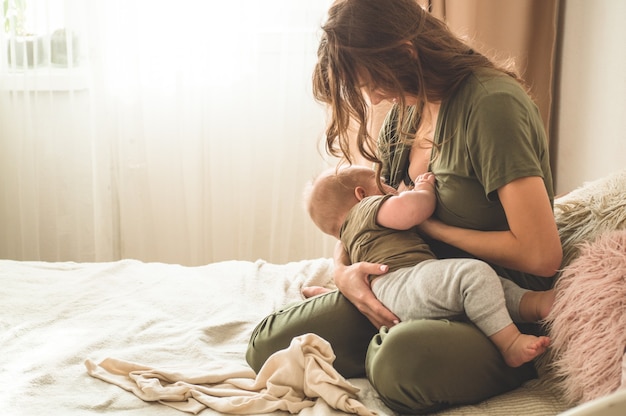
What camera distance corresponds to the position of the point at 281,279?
6.42 feet

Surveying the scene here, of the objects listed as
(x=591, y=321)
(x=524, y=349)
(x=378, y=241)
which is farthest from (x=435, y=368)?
(x=378, y=241)

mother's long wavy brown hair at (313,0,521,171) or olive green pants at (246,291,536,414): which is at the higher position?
mother's long wavy brown hair at (313,0,521,171)

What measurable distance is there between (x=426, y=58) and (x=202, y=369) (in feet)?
2.51

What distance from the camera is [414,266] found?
1458mm

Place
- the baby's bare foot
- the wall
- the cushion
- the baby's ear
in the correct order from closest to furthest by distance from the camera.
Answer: the baby's bare foot < the cushion < the baby's ear < the wall

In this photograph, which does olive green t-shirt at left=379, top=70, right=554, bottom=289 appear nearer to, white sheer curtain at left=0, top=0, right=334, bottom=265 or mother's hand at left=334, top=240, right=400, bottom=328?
mother's hand at left=334, top=240, right=400, bottom=328

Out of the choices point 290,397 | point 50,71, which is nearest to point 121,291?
point 290,397

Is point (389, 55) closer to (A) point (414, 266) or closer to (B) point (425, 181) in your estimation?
(B) point (425, 181)

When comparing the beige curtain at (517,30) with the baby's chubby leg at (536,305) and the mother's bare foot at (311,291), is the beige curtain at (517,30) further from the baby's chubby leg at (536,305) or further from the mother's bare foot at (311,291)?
the baby's chubby leg at (536,305)

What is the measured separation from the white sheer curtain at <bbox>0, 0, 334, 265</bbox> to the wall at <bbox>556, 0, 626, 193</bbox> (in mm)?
928

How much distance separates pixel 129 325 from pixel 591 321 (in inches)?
40.2

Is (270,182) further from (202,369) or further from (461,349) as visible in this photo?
(461,349)

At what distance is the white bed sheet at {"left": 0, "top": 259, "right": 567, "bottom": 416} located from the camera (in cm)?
131

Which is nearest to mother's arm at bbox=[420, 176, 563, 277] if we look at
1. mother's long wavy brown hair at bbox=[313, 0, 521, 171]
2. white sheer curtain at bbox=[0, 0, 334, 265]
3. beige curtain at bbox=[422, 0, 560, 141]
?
mother's long wavy brown hair at bbox=[313, 0, 521, 171]
